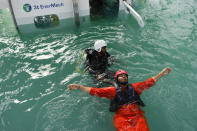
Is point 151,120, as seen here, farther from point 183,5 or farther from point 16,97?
point 183,5

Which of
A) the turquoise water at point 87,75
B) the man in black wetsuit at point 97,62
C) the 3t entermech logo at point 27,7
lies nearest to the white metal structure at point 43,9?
the 3t entermech logo at point 27,7

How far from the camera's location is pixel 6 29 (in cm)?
841

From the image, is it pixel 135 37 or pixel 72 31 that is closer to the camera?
pixel 135 37

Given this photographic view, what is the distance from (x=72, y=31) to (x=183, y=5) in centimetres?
779

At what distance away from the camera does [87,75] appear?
515 centimetres

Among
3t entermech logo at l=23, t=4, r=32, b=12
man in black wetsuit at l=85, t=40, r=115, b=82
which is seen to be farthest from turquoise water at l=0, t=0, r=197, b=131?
3t entermech logo at l=23, t=4, r=32, b=12

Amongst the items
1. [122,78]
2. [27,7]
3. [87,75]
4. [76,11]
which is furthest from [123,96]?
[27,7]

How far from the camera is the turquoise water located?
3.98 m

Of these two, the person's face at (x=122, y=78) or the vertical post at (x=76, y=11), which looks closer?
the person's face at (x=122, y=78)

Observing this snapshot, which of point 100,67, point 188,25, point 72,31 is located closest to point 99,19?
point 72,31

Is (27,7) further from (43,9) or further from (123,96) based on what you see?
(123,96)

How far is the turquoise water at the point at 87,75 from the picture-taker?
3.98 meters

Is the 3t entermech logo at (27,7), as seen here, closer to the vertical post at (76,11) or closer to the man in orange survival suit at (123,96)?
the vertical post at (76,11)

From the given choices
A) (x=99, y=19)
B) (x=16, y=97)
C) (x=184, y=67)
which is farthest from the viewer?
(x=99, y=19)
